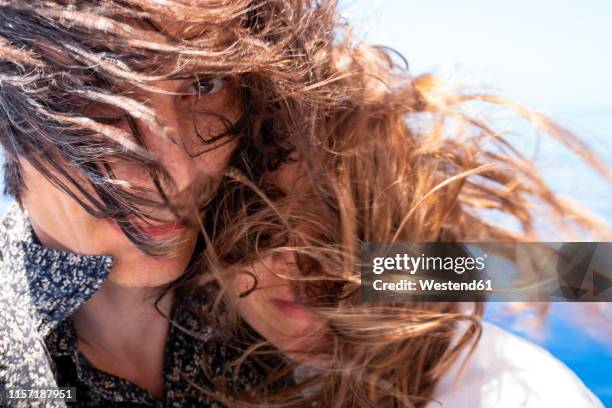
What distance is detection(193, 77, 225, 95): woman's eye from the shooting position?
1.12 meters

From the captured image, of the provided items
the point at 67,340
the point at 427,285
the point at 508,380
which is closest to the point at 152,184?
the point at 67,340

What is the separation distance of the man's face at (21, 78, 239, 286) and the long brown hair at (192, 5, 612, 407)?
0.11 meters

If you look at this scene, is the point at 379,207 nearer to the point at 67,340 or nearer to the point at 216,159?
the point at 216,159

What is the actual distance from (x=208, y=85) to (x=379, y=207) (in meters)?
0.38

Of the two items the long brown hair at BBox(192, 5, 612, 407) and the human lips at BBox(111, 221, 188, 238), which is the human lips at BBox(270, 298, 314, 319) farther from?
the human lips at BBox(111, 221, 188, 238)

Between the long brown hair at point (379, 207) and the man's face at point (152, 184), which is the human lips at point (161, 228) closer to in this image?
the man's face at point (152, 184)

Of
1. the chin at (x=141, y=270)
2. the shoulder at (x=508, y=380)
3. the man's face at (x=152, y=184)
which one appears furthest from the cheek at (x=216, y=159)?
the shoulder at (x=508, y=380)

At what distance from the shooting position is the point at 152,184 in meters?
1.10

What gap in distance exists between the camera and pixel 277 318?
1.38 meters

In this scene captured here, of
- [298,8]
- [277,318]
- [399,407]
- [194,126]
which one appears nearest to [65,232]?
[194,126]

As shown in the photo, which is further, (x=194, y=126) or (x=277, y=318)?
(x=277, y=318)

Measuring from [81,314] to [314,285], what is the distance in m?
0.44

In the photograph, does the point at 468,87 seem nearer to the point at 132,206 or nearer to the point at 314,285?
the point at 314,285

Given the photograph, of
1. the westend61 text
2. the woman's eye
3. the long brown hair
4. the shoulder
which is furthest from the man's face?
the shoulder
